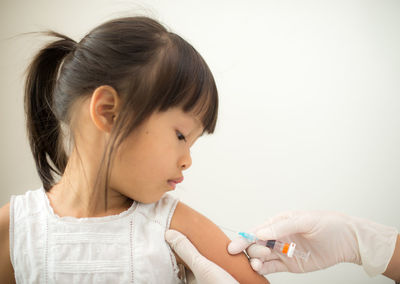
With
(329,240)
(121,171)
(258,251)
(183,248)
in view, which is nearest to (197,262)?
(183,248)

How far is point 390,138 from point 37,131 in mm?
1449

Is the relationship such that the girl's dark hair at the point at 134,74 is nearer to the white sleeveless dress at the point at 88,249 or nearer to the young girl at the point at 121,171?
the young girl at the point at 121,171

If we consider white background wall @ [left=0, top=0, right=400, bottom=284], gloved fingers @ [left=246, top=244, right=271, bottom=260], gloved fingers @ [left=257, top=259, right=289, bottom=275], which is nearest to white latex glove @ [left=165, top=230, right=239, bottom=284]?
gloved fingers @ [left=246, top=244, right=271, bottom=260]

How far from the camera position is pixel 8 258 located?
0.83 m

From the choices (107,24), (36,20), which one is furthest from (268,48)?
(36,20)

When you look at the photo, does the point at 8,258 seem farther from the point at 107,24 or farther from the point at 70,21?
the point at 70,21

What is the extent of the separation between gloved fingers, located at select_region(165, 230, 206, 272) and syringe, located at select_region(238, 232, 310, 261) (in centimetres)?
16

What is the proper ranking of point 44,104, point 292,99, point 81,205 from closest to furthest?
point 81,205, point 44,104, point 292,99

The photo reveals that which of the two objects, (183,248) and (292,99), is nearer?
(183,248)

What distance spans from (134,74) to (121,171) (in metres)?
0.26

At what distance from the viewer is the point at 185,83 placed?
0.78m

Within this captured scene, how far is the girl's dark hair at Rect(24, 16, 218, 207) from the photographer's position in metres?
0.76

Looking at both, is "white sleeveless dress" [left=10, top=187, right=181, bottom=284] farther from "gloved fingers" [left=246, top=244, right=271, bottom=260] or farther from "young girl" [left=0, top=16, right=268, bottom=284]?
"gloved fingers" [left=246, top=244, right=271, bottom=260]

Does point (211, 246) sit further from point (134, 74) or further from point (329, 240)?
point (134, 74)
